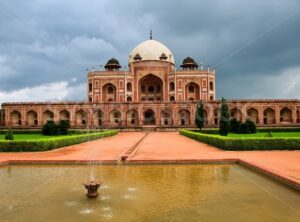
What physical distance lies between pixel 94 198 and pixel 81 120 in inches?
1235

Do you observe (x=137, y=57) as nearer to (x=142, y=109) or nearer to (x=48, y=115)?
(x=142, y=109)

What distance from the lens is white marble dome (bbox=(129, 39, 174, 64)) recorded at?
43.0 metres

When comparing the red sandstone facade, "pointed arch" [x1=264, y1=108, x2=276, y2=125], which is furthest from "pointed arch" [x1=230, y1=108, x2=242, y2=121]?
"pointed arch" [x1=264, y1=108, x2=276, y2=125]

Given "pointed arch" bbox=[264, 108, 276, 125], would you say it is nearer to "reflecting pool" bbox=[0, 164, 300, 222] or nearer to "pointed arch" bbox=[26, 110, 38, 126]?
"pointed arch" bbox=[26, 110, 38, 126]

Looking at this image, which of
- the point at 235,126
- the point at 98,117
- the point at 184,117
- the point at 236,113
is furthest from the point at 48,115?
the point at 235,126

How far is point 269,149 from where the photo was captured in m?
11.1

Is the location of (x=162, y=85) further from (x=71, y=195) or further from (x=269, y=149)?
(x=71, y=195)

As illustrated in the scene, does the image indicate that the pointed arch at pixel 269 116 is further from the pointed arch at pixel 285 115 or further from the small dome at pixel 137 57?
the small dome at pixel 137 57

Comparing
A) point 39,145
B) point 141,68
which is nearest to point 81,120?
point 141,68

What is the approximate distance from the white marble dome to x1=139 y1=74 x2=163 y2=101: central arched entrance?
2697mm

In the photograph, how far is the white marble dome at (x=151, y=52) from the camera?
4300 centimetres

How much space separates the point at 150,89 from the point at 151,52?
4.87 m

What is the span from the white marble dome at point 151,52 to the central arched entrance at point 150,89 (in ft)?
8.85

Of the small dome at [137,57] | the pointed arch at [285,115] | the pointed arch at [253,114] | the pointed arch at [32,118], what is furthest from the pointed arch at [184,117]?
the pointed arch at [32,118]
